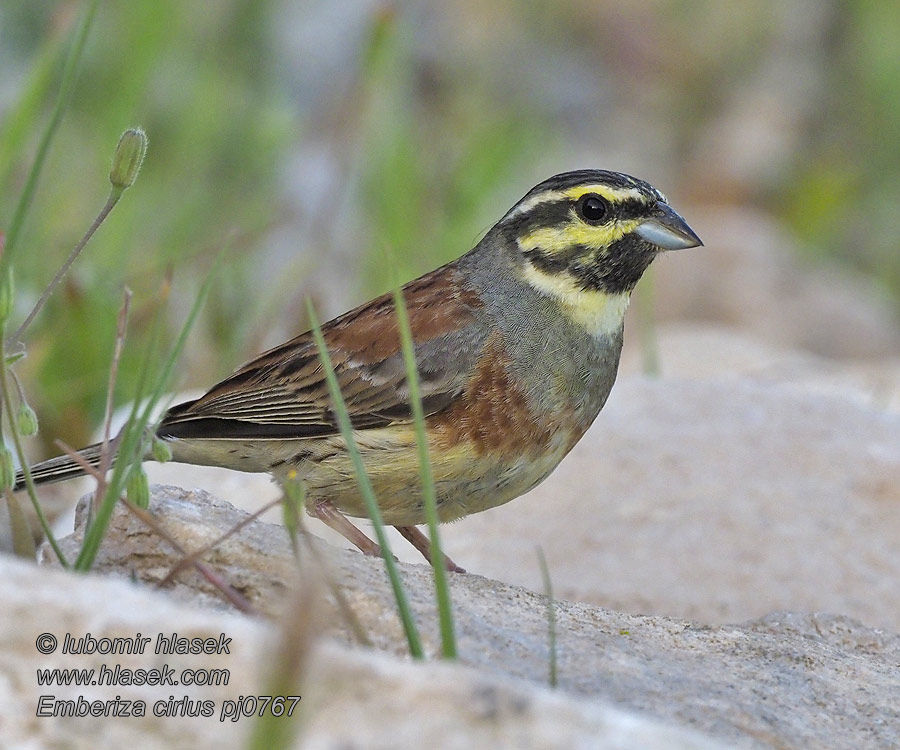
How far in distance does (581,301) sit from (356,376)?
28.7 inches

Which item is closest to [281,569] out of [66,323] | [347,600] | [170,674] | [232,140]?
[347,600]

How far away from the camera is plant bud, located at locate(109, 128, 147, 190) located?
9.18 ft

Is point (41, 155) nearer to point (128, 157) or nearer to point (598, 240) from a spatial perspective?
point (128, 157)

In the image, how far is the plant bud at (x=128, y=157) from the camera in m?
2.80

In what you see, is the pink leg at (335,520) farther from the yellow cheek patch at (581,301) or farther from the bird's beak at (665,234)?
the bird's beak at (665,234)

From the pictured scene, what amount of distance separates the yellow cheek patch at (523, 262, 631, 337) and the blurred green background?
0.46 meters

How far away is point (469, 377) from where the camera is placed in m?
3.86

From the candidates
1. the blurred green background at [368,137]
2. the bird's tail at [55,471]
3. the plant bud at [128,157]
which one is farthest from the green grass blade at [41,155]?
the bird's tail at [55,471]

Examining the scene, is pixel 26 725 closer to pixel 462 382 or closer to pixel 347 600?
pixel 347 600

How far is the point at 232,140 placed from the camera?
974 centimetres

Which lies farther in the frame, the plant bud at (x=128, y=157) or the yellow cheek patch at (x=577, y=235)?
the yellow cheek patch at (x=577, y=235)

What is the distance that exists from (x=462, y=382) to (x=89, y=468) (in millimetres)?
1353

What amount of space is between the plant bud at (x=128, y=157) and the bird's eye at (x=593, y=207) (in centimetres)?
168

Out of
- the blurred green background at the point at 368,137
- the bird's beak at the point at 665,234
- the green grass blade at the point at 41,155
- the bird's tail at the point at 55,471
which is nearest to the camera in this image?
the green grass blade at the point at 41,155
